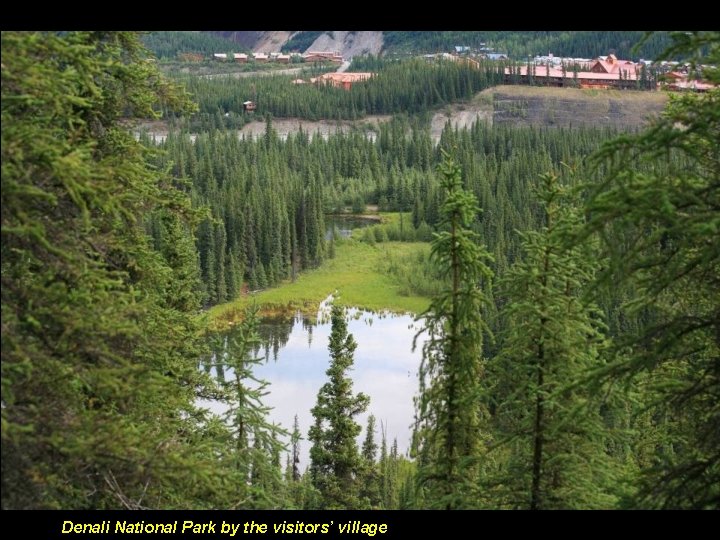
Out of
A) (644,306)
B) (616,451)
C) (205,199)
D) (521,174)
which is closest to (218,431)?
(644,306)

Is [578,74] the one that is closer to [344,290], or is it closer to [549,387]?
[344,290]

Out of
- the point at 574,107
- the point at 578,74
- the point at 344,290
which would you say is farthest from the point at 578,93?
the point at 344,290

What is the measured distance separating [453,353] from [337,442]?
12.6 m

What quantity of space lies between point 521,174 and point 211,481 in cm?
9507

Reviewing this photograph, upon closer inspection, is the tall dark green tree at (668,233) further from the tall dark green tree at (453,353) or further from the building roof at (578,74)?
the building roof at (578,74)

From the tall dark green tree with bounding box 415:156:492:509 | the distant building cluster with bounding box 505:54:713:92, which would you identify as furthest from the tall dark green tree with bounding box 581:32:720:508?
the distant building cluster with bounding box 505:54:713:92

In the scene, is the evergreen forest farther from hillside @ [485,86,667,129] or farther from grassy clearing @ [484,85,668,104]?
grassy clearing @ [484,85,668,104]

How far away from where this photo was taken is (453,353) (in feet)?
43.4

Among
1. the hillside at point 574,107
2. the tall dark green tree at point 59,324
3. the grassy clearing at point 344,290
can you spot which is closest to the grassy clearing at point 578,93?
the hillside at point 574,107

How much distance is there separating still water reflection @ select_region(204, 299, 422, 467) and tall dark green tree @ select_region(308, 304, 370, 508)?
8833mm

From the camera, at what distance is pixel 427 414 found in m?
13.5

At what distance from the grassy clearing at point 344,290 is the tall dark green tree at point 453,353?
54818mm

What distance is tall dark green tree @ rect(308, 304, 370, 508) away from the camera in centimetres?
2459

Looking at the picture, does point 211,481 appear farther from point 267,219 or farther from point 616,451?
point 267,219
